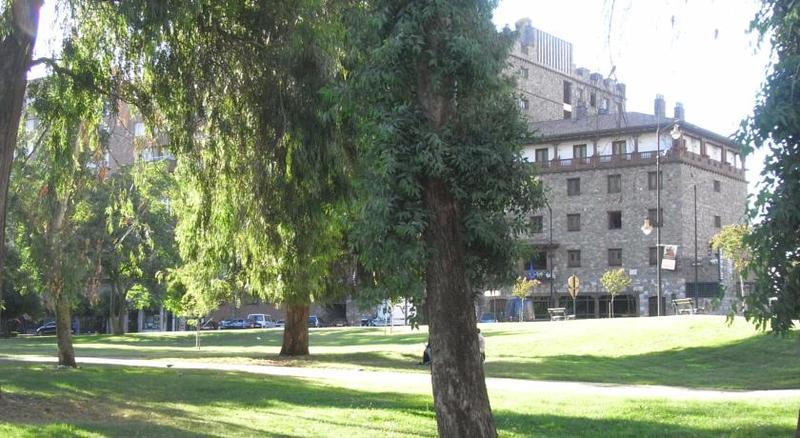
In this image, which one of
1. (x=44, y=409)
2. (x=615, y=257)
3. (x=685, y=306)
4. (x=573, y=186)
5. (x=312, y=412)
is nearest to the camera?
(x=44, y=409)

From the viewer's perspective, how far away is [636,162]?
74750mm

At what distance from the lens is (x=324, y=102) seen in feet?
44.9

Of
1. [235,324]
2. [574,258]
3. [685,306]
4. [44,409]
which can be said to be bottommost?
[235,324]

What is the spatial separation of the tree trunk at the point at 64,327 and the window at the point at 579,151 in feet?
194

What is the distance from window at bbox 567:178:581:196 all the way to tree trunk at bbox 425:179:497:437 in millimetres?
69026

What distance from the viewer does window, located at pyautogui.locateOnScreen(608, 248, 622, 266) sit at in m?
76.1

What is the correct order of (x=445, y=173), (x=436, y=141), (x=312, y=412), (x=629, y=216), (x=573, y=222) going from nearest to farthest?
1. (x=436, y=141)
2. (x=445, y=173)
3. (x=312, y=412)
4. (x=629, y=216)
5. (x=573, y=222)

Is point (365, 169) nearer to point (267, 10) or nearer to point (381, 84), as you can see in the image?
point (381, 84)

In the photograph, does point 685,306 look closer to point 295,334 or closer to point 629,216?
point 629,216

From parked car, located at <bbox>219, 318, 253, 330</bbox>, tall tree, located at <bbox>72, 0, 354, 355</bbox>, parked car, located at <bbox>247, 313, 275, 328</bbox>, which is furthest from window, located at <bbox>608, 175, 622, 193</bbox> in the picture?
tall tree, located at <bbox>72, 0, 354, 355</bbox>

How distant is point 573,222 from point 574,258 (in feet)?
10.3

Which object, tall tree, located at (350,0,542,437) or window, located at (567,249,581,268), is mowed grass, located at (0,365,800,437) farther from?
window, located at (567,249,581,268)

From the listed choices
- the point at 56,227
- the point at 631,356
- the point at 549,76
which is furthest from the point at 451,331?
the point at 549,76

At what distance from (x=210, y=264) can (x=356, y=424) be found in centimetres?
1203
